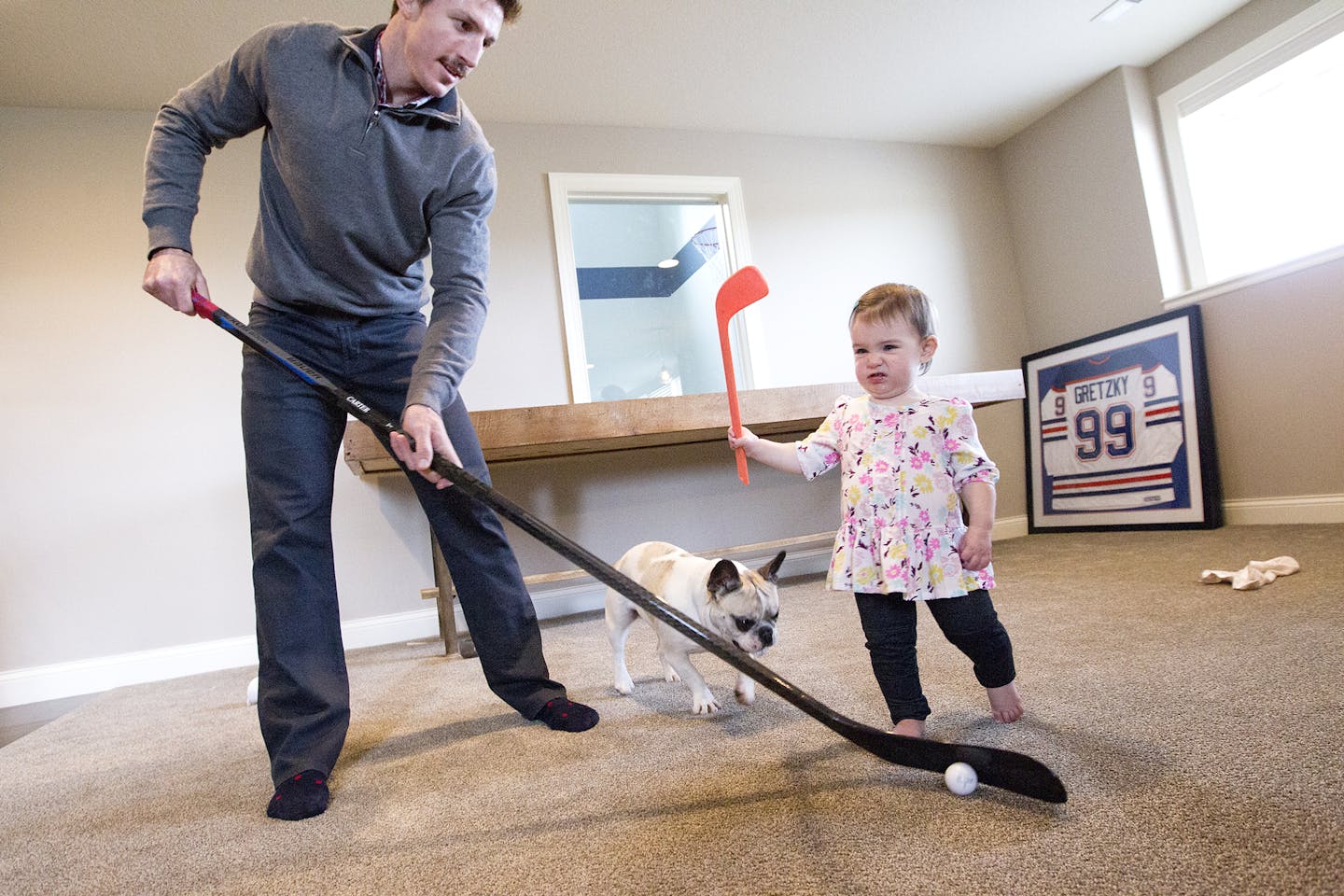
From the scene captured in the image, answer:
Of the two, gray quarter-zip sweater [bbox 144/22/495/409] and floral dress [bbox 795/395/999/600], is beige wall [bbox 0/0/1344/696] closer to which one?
gray quarter-zip sweater [bbox 144/22/495/409]

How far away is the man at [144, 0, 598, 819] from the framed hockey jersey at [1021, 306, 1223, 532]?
313cm

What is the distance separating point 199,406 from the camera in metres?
3.08

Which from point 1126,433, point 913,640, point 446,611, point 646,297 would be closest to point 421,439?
point 913,640

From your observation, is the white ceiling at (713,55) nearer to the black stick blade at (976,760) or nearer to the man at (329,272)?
the man at (329,272)

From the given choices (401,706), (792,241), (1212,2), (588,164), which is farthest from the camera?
(792,241)

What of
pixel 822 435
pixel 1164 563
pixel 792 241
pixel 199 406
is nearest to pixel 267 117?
pixel 822 435

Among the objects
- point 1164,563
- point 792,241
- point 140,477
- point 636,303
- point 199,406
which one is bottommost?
point 1164,563

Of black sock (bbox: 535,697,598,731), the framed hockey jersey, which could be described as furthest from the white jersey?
black sock (bbox: 535,697,598,731)

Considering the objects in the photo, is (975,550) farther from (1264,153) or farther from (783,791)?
(1264,153)

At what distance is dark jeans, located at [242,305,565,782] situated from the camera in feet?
3.99

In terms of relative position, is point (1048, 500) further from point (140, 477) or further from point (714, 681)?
point (140, 477)

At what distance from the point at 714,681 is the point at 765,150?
3.14 meters

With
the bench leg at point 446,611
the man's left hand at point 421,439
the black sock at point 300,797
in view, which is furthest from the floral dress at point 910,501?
the bench leg at point 446,611

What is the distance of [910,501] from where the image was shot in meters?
1.17
